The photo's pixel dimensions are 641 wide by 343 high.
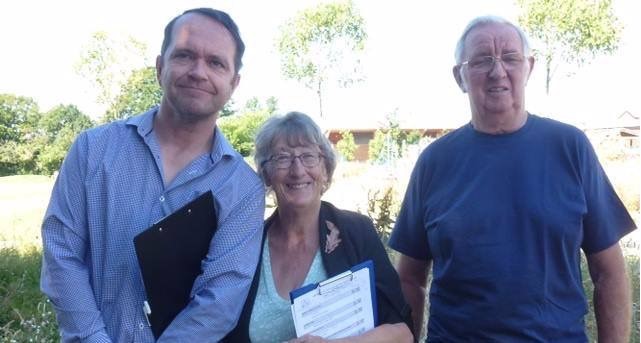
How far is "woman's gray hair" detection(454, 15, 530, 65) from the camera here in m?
2.52

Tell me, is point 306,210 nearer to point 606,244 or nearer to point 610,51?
point 606,244

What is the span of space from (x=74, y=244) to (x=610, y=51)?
3473 cm

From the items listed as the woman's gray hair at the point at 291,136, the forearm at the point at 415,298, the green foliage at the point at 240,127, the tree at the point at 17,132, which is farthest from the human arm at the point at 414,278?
the tree at the point at 17,132

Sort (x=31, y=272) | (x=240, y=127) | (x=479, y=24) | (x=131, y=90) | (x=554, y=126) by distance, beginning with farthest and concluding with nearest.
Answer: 1. (x=240, y=127)
2. (x=131, y=90)
3. (x=31, y=272)
4. (x=479, y=24)
5. (x=554, y=126)

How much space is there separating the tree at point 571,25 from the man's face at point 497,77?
3031 cm

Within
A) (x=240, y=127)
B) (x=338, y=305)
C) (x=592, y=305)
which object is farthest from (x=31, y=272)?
(x=240, y=127)

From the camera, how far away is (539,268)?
228 cm

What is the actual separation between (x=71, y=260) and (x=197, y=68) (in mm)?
853

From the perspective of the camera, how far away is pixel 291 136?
8.52ft

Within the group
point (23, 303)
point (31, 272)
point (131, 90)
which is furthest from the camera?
point (131, 90)

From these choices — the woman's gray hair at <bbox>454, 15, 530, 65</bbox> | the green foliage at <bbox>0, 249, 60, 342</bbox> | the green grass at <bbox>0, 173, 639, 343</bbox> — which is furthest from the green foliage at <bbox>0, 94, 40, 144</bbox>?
the woman's gray hair at <bbox>454, 15, 530, 65</bbox>

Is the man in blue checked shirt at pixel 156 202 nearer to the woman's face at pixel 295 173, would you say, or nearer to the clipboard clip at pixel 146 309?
the clipboard clip at pixel 146 309

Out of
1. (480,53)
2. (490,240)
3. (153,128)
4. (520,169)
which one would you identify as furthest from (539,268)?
(153,128)

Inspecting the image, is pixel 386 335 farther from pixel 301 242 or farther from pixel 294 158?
pixel 294 158
